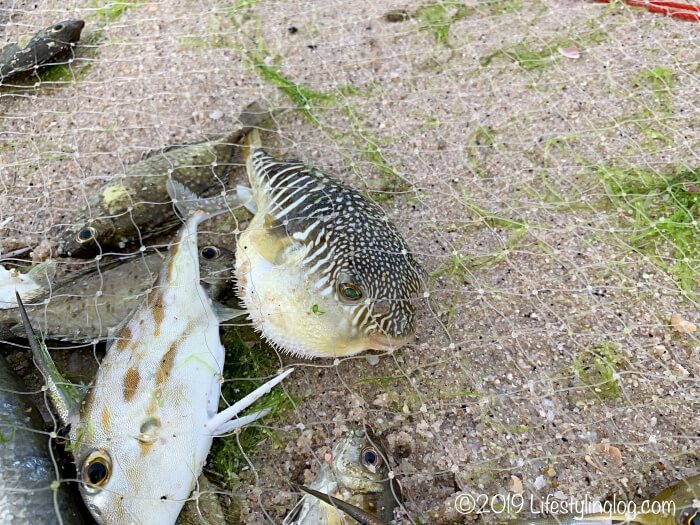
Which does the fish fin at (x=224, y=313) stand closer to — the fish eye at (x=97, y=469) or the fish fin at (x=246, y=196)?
the fish fin at (x=246, y=196)

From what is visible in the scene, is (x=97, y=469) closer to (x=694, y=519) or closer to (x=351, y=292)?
(x=351, y=292)

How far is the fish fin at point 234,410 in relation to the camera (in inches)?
137

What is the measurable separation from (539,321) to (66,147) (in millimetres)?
4366

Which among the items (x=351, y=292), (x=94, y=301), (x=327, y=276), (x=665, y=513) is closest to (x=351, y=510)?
(x=351, y=292)

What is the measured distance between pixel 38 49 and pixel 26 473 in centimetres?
419

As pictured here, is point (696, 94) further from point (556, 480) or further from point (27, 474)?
point (27, 474)

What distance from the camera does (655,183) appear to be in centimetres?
464

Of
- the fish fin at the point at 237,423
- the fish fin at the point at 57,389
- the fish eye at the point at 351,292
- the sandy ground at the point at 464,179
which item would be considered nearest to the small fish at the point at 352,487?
the sandy ground at the point at 464,179

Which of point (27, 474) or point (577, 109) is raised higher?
point (577, 109)

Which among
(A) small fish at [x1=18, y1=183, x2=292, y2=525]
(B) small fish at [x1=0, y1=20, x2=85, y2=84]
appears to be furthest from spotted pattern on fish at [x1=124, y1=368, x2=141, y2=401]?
(B) small fish at [x1=0, y1=20, x2=85, y2=84]

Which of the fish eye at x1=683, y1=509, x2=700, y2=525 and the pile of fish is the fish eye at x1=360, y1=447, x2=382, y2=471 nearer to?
the pile of fish

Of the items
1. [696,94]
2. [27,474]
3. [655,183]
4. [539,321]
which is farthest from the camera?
[696,94]

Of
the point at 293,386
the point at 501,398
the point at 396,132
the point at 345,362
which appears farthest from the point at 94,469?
the point at 396,132

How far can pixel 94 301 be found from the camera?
384 cm
